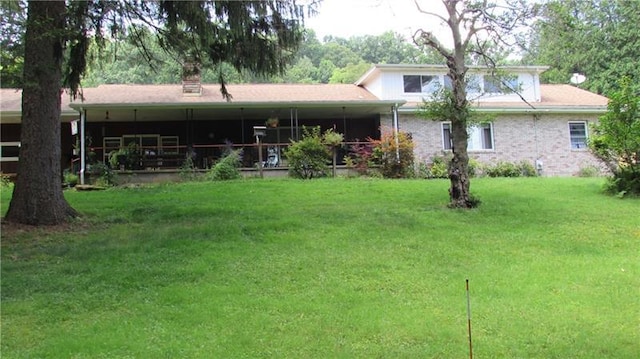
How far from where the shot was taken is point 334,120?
21.9 m

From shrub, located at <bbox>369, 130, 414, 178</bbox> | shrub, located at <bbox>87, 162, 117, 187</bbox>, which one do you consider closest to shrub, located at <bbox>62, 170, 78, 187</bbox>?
shrub, located at <bbox>87, 162, 117, 187</bbox>

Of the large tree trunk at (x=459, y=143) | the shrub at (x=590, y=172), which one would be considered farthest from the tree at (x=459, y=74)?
the shrub at (x=590, y=172)

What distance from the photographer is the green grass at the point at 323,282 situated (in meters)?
4.86

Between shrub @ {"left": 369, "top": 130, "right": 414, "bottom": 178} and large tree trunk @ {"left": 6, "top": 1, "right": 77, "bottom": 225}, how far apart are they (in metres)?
10.6

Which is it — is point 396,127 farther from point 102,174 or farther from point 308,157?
point 102,174

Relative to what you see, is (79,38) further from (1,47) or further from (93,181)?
(93,181)

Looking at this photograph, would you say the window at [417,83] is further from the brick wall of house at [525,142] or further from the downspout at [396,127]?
the downspout at [396,127]

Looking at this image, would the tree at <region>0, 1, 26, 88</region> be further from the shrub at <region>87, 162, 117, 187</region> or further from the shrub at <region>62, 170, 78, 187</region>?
the shrub at <region>62, 170, 78, 187</region>

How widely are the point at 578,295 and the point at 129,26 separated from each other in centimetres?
908

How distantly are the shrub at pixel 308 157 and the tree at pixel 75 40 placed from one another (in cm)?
612

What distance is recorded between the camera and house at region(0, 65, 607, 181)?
1941 centimetres

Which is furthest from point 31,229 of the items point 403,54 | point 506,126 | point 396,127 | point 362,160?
point 403,54

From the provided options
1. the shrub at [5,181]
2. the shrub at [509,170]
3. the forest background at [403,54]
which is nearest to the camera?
the forest background at [403,54]

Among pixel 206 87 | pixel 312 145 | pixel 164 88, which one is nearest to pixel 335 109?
pixel 312 145
